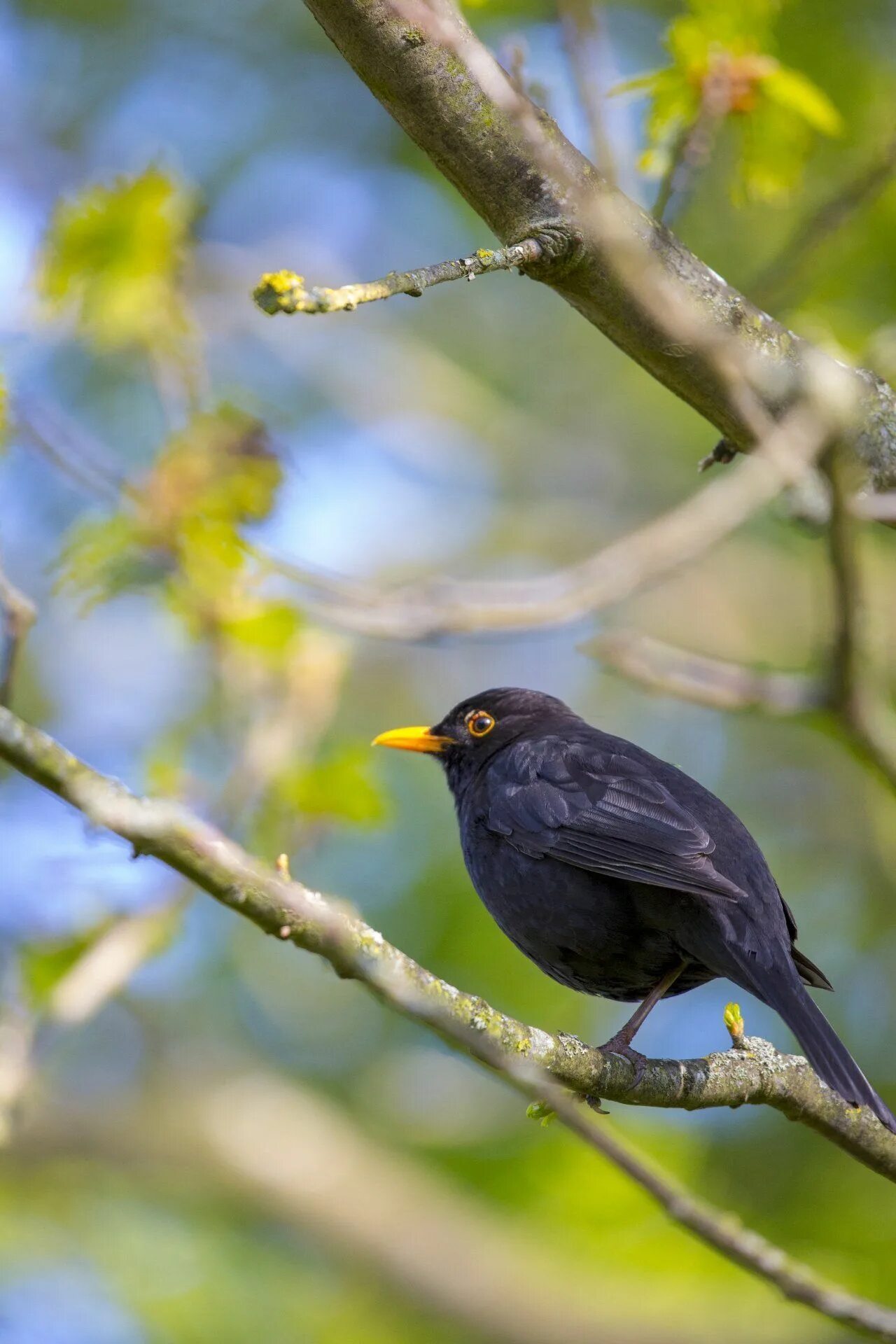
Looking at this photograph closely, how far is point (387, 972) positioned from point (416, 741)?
3.35 m

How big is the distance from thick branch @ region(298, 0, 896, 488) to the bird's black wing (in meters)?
1.32

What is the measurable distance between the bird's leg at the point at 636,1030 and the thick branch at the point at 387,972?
0.04 meters

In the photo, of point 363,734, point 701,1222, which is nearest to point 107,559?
point 701,1222

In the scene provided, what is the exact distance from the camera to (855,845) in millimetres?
10789

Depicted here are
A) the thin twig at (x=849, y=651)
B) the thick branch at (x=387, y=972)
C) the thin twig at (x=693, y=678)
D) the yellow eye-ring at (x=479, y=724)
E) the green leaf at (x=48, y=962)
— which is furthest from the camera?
the yellow eye-ring at (x=479, y=724)

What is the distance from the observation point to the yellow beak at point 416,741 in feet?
19.3

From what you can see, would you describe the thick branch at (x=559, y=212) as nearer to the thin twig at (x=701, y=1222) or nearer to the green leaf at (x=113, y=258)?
the thin twig at (x=701, y=1222)

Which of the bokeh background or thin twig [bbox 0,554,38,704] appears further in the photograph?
the bokeh background

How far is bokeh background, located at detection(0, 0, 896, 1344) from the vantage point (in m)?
5.63

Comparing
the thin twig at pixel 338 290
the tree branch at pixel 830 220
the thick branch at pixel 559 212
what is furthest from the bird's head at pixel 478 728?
the thin twig at pixel 338 290

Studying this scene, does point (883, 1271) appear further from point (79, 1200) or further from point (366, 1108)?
point (79, 1200)

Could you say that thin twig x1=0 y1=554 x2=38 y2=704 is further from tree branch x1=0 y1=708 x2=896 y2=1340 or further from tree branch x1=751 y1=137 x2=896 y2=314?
tree branch x1=751 y1=137 x2=896 y2=314

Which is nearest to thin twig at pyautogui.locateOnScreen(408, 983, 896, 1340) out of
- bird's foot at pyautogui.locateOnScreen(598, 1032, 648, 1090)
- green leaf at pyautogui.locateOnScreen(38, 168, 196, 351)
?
bird's foot at pyautogui.locateOnScreen(598, 1032, 648, 1090)

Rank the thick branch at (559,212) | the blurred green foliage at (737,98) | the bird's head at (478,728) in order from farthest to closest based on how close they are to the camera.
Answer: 1. the bird's head at (478,728)
2. the blurred green foliage at (737,98)
3. the thick branch at (559,212)
